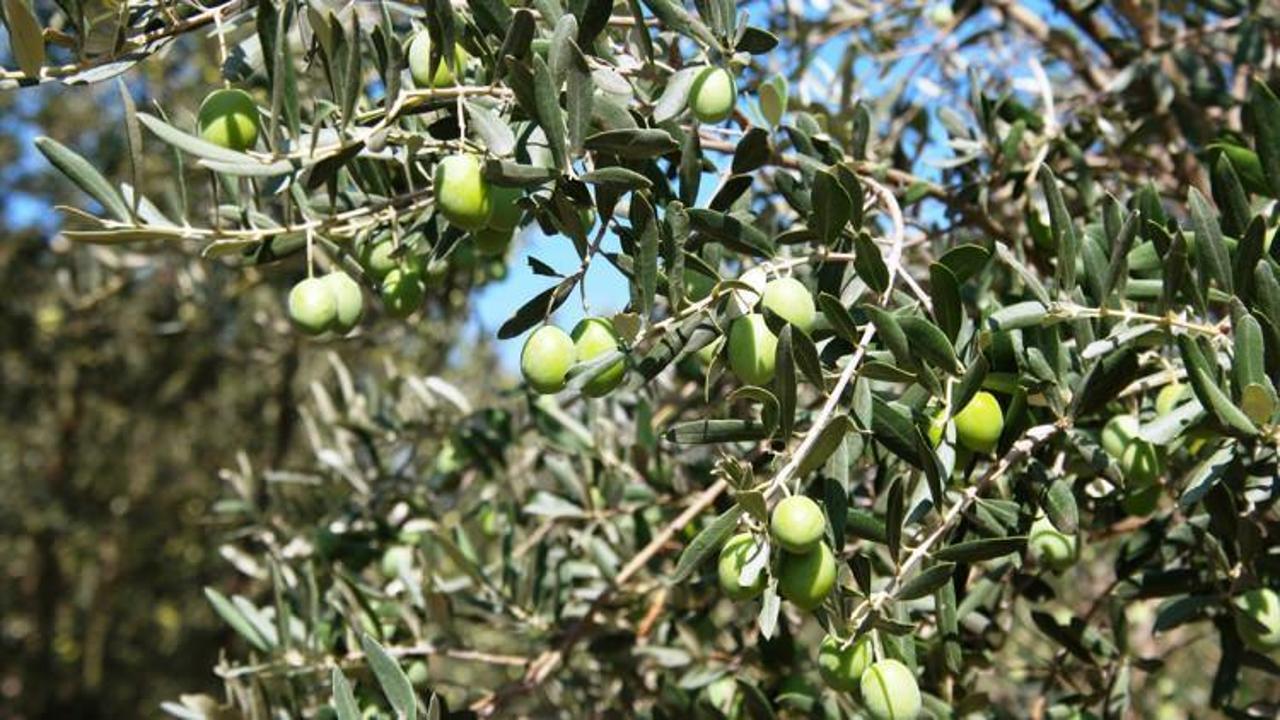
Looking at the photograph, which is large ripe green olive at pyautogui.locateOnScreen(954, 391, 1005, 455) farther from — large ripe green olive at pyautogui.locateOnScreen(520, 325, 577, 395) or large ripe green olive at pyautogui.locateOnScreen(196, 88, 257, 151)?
large ripe green olive at pyautogui.locateOnScreen(196, 88, 257, 151)

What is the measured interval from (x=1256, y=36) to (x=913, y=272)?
732 millimetres

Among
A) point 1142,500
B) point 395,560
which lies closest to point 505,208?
point 1142,500

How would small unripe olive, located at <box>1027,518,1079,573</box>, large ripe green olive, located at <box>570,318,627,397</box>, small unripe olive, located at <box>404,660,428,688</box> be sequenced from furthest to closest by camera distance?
1. small unripe olive, located at <box>404,660,428,688</box>
2. small unripe olive, located at <box>1027,518,1079,573</box>
3. large ripe green olive, located at <box>570,318,627,397</box>

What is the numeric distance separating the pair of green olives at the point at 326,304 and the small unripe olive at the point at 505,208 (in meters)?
0.22

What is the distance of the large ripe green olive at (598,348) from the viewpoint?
116cm

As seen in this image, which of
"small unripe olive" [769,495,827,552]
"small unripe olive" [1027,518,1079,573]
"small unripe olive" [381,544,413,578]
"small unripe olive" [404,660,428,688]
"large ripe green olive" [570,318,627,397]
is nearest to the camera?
"small unripe olive" [769,495,827,552]

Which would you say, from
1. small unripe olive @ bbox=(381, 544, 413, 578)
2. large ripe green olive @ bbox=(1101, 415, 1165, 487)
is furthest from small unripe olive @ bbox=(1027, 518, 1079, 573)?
small unripe olive @ bbox=(381, 544, 413, 578)

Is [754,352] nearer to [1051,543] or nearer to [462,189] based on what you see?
[462,189]

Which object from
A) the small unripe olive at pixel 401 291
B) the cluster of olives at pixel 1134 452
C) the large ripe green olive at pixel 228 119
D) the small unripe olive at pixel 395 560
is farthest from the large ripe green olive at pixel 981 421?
the small unripe olive at pixel 395 560

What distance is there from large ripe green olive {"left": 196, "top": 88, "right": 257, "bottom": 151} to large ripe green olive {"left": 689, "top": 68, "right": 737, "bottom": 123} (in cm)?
45

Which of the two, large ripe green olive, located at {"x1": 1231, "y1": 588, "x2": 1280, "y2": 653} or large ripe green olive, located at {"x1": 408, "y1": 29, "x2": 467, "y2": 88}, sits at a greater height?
large ripe green olive, located at {"x1": 408, "y1": 29, "x2": 467, "y2": 88}

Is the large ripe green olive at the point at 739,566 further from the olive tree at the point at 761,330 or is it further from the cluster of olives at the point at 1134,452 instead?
the cluster of olives at the point at 1134,452

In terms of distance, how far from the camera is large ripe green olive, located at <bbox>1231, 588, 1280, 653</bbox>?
1414 mm

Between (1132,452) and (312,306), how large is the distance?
Result: 915mm
